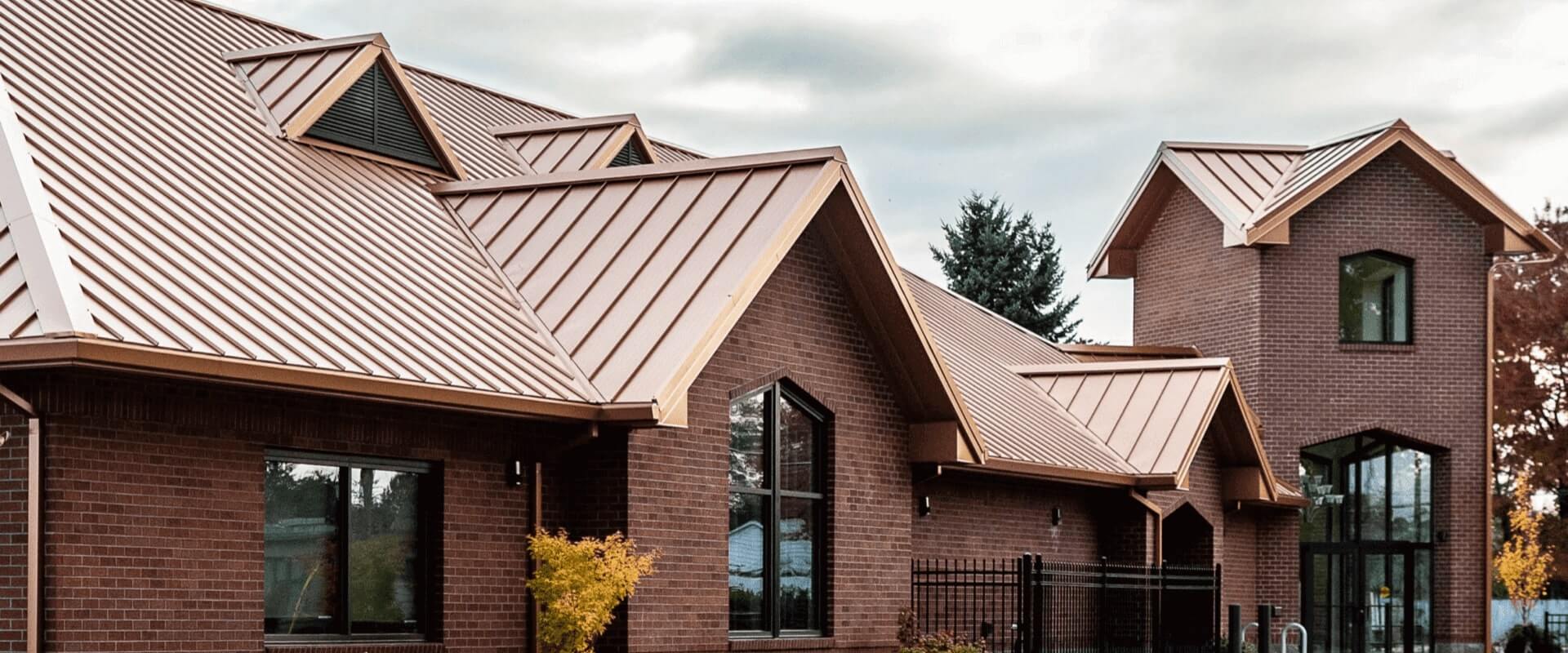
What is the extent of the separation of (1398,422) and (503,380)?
21.6m

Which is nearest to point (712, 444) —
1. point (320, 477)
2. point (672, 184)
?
point (672, 184)

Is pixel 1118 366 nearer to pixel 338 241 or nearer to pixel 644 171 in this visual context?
pixel 644 171

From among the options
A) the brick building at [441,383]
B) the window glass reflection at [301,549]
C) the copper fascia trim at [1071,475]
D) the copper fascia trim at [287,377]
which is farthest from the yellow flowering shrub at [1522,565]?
the window glass reflection at [301,549]

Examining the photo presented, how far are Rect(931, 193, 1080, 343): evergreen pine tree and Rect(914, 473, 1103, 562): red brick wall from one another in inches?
1148

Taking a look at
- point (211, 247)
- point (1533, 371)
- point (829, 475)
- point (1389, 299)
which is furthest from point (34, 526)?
point (1533, 371)

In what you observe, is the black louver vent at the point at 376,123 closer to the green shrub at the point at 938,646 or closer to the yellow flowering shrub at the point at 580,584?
the yellow flowering shrub at the point at 580,584

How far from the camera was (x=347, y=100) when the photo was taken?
18219 millimetres

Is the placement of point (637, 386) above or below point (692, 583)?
above

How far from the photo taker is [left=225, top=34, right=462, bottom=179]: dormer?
1769cm

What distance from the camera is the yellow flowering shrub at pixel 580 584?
1497 centimetres

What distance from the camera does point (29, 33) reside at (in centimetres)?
1602

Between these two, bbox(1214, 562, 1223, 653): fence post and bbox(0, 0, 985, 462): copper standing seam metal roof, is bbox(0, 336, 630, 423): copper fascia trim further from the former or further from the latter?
bbox(1214, 562, 1223, 653): fence post

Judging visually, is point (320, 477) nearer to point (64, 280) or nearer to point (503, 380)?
point (503, 380)

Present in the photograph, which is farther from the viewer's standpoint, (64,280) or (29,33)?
(29,33)
